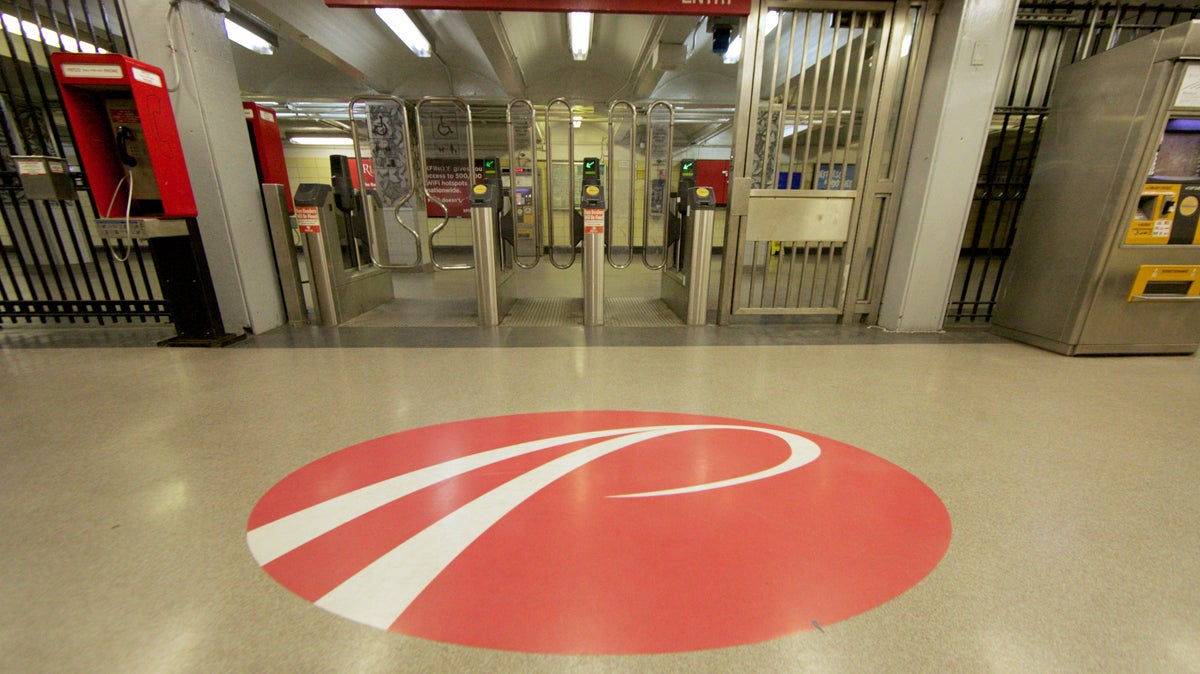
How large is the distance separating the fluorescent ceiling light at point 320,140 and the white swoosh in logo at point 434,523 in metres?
9.41

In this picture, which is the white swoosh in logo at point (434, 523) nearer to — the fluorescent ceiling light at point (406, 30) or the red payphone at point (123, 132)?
the red payphone at point (123, 132)

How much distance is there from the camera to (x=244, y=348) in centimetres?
306

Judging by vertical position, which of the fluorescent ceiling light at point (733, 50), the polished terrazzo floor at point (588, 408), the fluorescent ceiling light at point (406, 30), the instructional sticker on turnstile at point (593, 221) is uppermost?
the fluorescent ceiling light at point (406, 30)

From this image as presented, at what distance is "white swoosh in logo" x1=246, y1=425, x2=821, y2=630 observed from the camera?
112 centimetres

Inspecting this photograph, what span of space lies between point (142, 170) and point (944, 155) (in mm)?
5296

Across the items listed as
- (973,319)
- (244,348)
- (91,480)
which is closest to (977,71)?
(973,319)

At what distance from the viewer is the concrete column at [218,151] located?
108 inches

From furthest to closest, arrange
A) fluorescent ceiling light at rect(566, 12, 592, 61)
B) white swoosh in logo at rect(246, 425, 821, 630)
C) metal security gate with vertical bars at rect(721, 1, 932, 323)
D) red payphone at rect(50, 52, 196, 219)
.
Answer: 1. fluorescent ceiling light at rect(566, 12, 592, 61)
2. metal security gate with vertical bars at rect(721, 1, 932, 323)
3. red payphone at rect(50, 52, 196, 219)
4. white swoosh in logo at rect(246, 425, 821, 630)

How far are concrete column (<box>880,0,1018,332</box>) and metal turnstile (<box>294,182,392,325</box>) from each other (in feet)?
14.6

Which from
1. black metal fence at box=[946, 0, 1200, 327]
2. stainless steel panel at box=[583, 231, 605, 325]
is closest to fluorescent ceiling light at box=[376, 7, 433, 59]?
stainless steel panel at box=[583, 231, 605, 325]

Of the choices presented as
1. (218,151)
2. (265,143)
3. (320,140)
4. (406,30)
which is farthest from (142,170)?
(320,140)

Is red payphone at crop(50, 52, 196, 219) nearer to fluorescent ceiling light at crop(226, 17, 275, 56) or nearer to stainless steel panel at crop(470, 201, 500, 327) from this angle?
stainless steel panel at crop(470, 201, 500, 327)

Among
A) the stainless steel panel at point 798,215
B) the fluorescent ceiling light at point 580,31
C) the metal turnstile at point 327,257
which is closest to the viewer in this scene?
the stainless steel panel at point 798,215

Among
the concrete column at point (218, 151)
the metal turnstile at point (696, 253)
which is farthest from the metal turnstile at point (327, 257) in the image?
the metal turnstile at point (696, 253)
